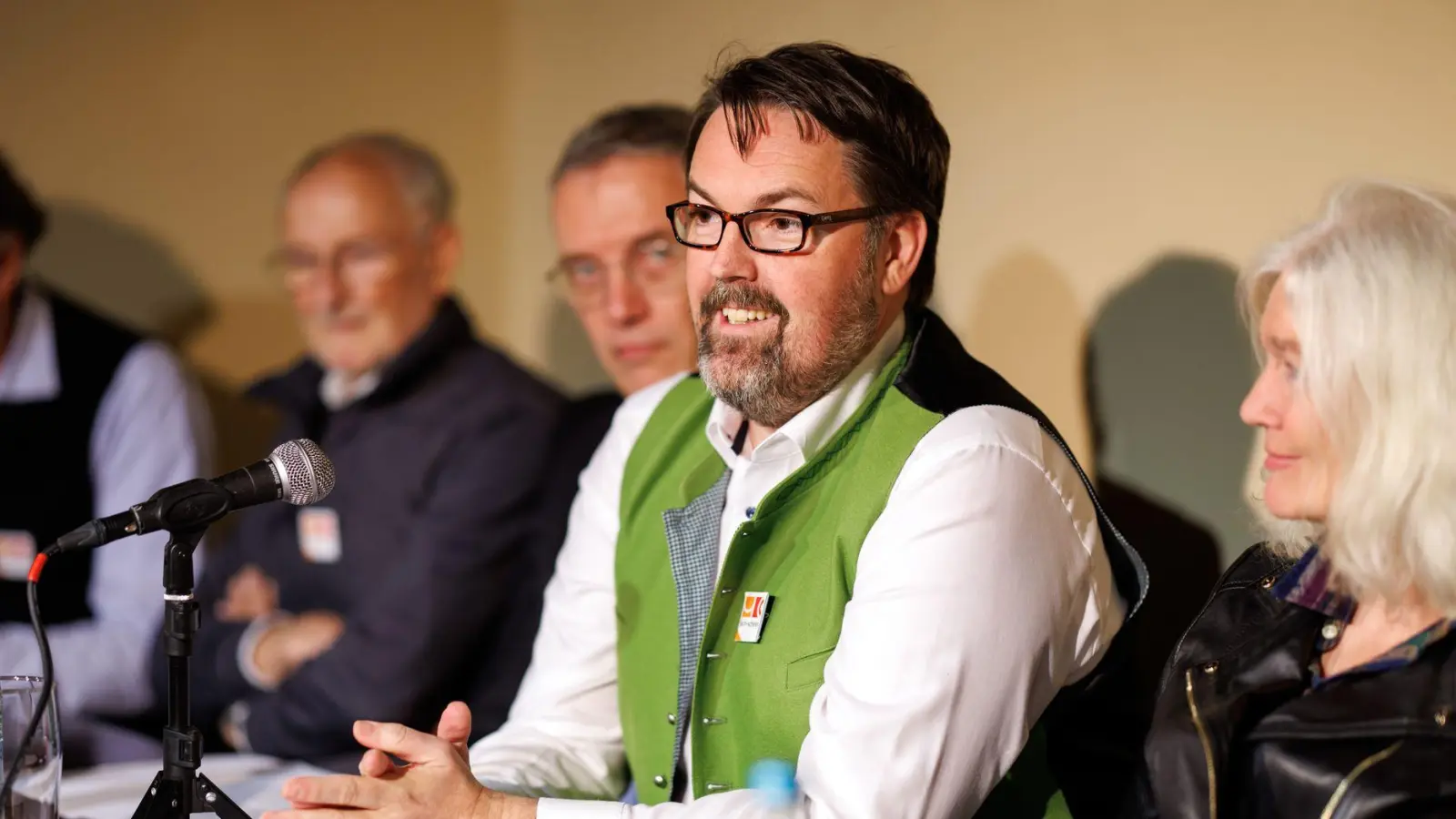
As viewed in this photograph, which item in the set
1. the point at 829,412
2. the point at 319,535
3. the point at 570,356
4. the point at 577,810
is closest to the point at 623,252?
the point at 319,535

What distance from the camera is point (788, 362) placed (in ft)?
6.28

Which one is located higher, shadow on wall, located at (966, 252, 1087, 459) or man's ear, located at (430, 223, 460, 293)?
man's ear, located at (430, 223, 460, 293)

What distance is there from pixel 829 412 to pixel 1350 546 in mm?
719

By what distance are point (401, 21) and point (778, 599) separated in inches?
115

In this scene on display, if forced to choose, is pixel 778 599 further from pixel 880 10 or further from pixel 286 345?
pixel 286 345

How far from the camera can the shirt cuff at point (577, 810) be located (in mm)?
1742

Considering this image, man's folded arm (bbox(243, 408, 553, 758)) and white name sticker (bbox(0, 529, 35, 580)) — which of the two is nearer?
man's folded arm (bbox(243, 408, 553, 758))

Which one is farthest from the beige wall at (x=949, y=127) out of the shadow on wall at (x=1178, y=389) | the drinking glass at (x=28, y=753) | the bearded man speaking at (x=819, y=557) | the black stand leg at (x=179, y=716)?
the drinking glass at (x=28, y=753)

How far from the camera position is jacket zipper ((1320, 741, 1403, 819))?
55.0 inches

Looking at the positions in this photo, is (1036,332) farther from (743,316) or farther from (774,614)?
(774,614)

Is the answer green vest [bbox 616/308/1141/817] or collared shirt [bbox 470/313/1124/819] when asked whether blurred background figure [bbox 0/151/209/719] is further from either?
collared shirt [bbox 470/313/1124/819]

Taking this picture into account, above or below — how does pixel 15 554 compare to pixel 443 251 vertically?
below

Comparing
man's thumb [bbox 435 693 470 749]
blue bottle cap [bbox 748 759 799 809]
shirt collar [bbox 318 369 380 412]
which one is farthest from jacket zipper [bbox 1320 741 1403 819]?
shirt collar [bbox 318 369 380 412]

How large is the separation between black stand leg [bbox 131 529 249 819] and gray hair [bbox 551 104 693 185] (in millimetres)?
1490
